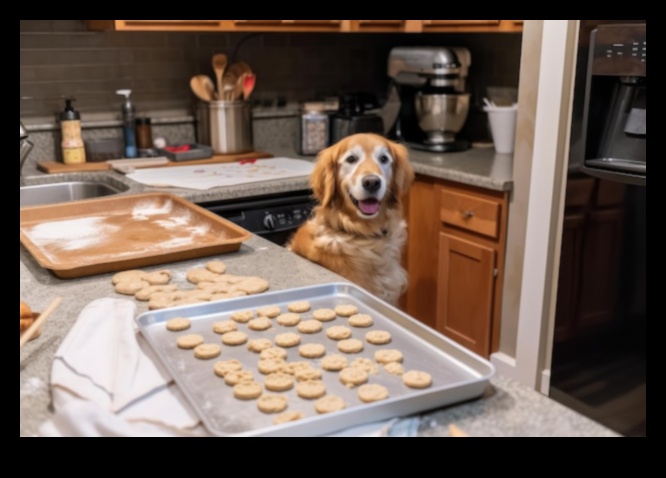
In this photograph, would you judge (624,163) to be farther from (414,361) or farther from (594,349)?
(414,361)

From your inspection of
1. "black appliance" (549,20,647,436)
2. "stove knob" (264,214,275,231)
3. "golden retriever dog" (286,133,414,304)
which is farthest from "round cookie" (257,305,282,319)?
"stove knob" (264,214,275,231)

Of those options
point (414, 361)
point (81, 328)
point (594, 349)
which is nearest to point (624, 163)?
point (594, 349)

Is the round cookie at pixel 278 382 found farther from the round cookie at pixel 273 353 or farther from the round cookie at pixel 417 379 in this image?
the round cookie at pixel 417 379

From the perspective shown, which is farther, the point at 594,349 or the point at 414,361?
the point at 594,349

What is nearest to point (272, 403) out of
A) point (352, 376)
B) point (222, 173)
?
point (352, 376)

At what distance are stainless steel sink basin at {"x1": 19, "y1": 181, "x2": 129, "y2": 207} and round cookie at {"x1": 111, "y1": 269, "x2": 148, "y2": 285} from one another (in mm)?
1211

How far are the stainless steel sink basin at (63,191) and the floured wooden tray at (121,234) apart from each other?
0.58 meters

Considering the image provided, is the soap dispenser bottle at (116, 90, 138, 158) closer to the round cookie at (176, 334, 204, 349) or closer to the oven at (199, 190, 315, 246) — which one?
the oven at (199, 190, 315, 246)

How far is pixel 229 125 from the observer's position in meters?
3.29

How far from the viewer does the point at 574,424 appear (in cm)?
98

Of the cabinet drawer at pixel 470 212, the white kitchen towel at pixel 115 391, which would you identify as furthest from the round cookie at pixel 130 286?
the cabinet drawer at pixel 470 212
